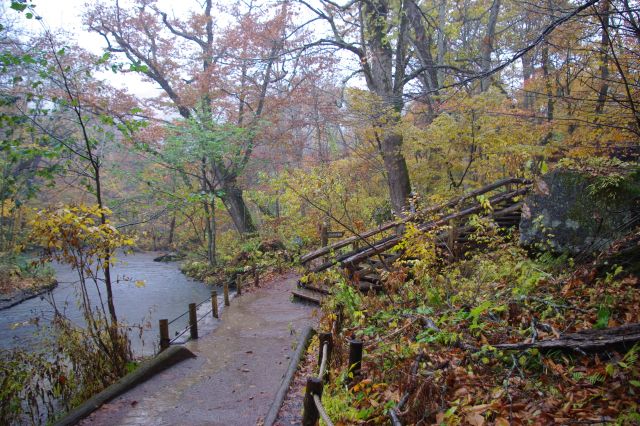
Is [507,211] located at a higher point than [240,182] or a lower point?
lower

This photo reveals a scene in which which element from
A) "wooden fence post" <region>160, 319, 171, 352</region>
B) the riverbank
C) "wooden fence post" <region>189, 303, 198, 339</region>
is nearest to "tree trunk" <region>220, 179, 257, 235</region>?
the riverbank

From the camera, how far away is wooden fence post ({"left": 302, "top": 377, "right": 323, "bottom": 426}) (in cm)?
311

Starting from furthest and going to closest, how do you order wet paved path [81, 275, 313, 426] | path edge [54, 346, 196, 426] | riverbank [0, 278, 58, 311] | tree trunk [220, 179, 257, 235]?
tree trunk [220, 179, 257, 235] < riverbank [0, 278, 58, 311] < wet paved path [81, 275, 313, 426] < path edge [54, 346, 196, 426]

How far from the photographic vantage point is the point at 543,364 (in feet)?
11.0

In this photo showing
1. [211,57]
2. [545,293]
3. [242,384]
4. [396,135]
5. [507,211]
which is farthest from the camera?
[211,57]

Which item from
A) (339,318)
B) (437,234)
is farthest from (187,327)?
(437,234)

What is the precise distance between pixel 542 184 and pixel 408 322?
4.01 m

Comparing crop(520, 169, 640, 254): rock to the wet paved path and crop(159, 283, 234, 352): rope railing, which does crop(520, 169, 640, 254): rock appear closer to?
the wet paved path

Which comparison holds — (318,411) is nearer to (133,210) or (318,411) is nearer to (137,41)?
(133,210)

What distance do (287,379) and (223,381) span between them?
1466 mm

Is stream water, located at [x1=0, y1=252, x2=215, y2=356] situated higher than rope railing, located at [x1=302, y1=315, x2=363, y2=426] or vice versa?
rope railing, located at [x1=302, y1=315, x2=363, y2=426]

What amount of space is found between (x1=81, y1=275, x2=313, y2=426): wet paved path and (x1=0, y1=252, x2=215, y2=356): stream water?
150 cm

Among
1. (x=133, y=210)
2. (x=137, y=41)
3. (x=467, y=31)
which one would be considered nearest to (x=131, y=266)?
(x=133, y=210)

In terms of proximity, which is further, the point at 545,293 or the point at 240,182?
the point at 240,182
